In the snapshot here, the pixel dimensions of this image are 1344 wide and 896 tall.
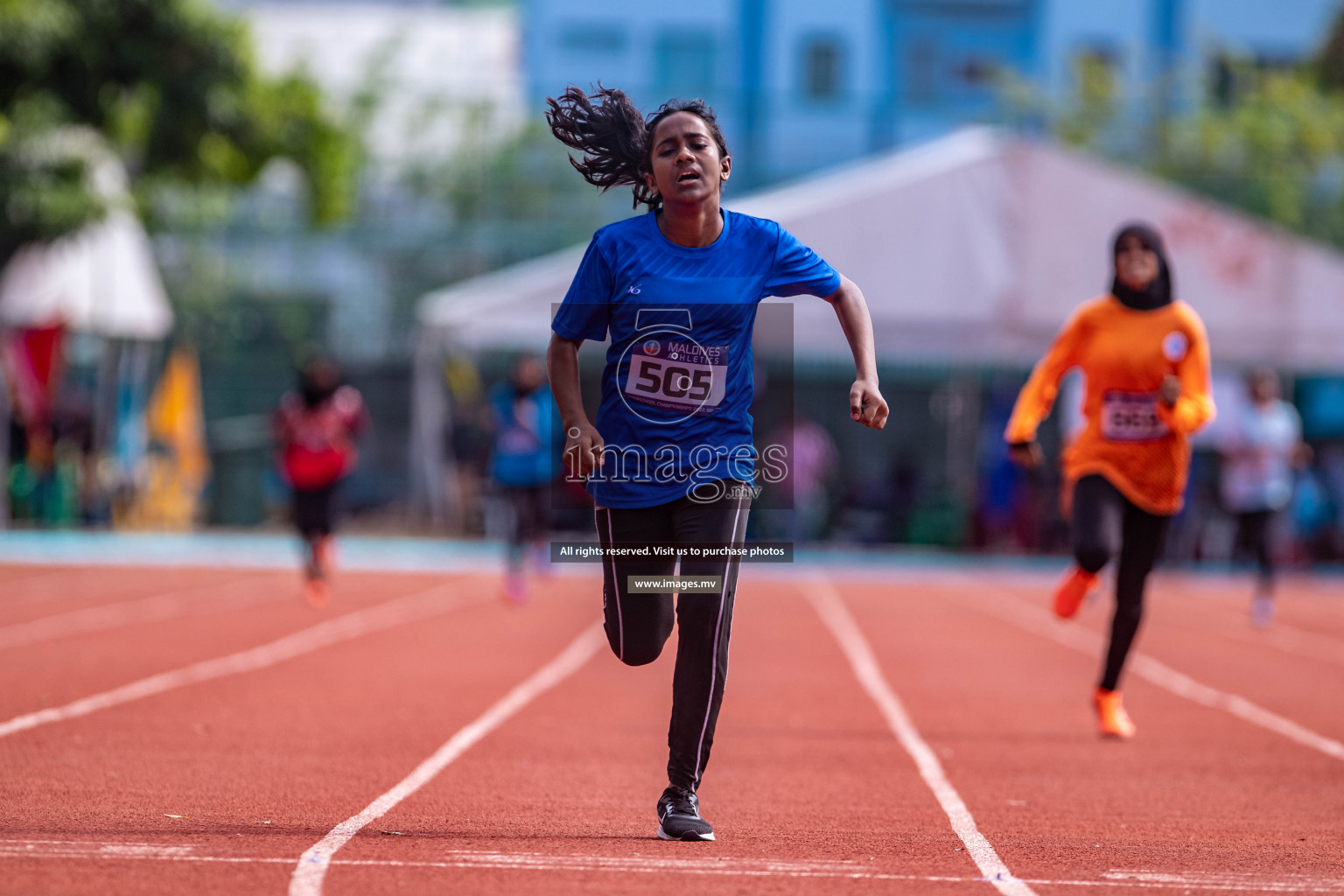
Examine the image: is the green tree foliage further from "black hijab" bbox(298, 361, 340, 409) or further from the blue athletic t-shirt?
the blue athletic t-shirt

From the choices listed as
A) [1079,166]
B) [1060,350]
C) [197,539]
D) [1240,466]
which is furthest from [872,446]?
[1060,350]

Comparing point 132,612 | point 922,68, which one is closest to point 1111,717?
point 132,612

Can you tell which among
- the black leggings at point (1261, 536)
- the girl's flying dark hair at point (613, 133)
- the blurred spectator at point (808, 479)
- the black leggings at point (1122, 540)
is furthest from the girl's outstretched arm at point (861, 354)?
the blurred spectator at point (808, 479)

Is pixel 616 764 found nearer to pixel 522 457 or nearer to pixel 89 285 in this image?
pixel 522 457

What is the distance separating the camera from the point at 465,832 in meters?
5.33

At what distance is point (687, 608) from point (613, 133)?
4.85ft

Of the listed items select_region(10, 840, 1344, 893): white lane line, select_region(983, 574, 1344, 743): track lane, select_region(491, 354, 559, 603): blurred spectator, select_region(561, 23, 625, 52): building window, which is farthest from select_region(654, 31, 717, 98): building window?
select_region(10, 840, 1344, 893): white lane line

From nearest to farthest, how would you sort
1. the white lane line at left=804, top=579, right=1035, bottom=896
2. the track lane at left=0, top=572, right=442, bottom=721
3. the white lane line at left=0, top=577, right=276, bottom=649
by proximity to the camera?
the white lane line at left=804, top=579, right=1035, bottom=896 < the track lane at left=0, top=572, right=442, bottom=721 < the white lane line at left=0, top=577, right=276, bottom=649

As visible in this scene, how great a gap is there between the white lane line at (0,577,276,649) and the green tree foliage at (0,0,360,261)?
6.38 m

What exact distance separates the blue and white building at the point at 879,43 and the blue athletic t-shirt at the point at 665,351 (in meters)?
33.9

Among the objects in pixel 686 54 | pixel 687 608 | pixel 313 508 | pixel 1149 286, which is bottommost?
pixel 313 508

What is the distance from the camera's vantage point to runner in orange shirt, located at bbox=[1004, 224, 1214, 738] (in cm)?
781

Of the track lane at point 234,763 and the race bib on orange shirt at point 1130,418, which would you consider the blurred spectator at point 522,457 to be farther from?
the race bib on orange shirt at point 1130,418

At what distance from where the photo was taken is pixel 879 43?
133 ft
